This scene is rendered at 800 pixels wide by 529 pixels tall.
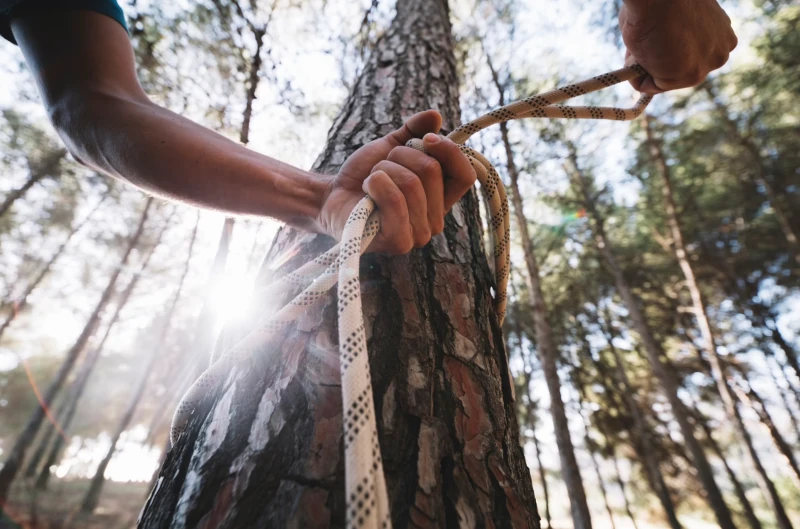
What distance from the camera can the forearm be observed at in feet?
2.96

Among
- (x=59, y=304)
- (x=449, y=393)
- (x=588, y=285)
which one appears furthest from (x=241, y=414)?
(x=59, y=304)

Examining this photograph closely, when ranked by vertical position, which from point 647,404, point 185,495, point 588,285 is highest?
point 588,285

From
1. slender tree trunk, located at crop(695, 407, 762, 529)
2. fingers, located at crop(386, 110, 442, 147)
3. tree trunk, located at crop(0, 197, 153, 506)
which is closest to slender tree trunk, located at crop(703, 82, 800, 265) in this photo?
slender tree trunk, located at crop(695, 407, 762, 529)

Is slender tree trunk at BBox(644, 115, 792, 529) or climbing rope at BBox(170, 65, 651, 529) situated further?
slender tree trunk at BBox(644, 115, 792, 529)

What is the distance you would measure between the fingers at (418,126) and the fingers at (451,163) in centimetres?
16

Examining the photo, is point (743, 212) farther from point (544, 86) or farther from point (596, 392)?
point (544, 86)

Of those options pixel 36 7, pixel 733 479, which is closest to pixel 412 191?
pixel 36 7

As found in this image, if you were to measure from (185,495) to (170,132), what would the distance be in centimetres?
85

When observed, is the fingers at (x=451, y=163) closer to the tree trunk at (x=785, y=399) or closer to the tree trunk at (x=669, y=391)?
the tree trunk at (x=669, y=391)

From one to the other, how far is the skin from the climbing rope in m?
0.10

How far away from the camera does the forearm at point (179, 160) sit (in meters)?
0.90

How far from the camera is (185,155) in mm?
906

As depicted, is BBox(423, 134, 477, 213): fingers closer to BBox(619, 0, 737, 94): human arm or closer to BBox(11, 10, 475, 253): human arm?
BBox(11, 10, 475, 253): human arm

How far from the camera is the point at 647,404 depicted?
13.7 meters
